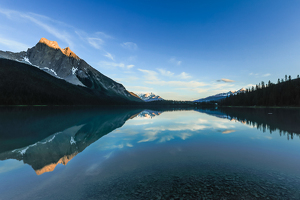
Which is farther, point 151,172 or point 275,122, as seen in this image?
point 275,122

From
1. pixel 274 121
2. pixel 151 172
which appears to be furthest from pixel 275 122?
pixel 151 172

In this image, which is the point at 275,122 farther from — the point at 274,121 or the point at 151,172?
the point at 151,172

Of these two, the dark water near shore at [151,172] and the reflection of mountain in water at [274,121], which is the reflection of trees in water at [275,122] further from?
the dark water near shore at [151,172]

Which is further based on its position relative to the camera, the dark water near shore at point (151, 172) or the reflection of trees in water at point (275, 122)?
the reflection of trees in water at point (275, 122)

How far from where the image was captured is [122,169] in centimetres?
1081

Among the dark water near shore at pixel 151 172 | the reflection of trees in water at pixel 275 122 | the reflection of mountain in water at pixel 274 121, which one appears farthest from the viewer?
the reflection of mountain in water at pixel 274 121

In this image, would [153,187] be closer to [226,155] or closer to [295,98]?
[226,155]

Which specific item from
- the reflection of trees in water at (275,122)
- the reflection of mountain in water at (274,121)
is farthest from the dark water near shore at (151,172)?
the reflection of mountain in water at (274,121)

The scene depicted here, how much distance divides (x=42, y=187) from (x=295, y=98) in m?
208

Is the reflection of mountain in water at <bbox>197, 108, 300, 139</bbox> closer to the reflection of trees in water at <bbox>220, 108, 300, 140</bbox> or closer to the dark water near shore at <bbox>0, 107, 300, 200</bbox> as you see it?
the reflection of trees in water at <bbox>220, 108, 300, 140</bbox>

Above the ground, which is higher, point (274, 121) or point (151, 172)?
point (274, 121)

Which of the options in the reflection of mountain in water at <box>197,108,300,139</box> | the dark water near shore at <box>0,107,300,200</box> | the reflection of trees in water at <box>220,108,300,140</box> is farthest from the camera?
the reflection of mountain in water at <box>197,108,300,139</box>

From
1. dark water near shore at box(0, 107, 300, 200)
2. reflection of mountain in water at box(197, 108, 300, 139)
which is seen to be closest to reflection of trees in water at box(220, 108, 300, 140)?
reflection of mountain in water at box(197, 108, 300, 139)

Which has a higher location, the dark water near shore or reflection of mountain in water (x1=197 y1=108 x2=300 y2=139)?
reflection of mountain in water (x1=197 y1=108 x2=300 y2=139)
